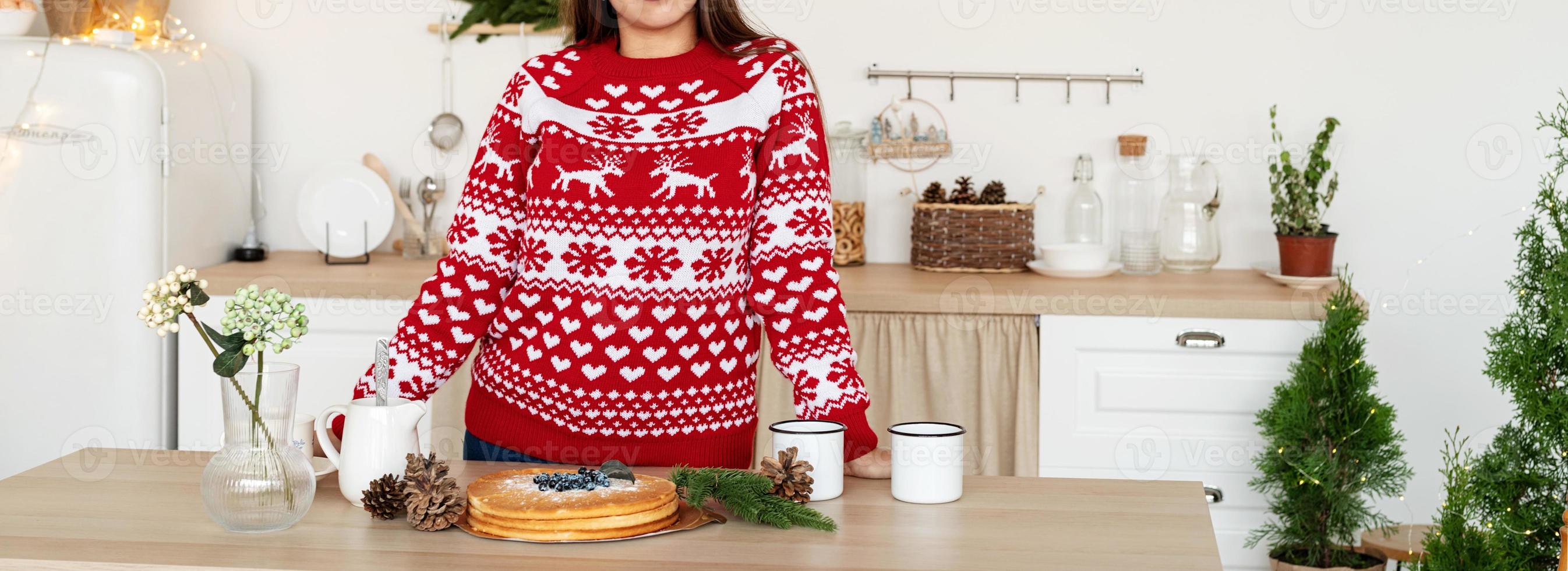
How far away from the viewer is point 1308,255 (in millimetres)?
2467

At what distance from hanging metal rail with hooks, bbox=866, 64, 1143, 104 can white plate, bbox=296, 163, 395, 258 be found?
1148mm

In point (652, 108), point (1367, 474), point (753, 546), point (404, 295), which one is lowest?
point (1367, 474)

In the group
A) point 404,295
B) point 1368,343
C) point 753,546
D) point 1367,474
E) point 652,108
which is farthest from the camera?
point 1368,343

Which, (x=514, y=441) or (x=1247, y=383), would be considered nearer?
(x=514, y=441)

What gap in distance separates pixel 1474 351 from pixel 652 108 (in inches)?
85.1

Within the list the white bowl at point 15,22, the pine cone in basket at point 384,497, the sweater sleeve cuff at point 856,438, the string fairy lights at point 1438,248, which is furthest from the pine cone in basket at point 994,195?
the white bowl at point 15,22

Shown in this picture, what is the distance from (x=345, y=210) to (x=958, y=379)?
1.43m

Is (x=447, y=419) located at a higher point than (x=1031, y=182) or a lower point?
lower

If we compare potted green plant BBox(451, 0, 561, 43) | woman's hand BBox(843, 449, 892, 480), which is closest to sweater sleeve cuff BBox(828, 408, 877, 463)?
woman's hand BBox(843, 449, 892, 480)

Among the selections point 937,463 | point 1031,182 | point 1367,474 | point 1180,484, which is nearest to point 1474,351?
point 1367,474

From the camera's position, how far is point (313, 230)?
276 cm

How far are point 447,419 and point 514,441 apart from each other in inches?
45.1

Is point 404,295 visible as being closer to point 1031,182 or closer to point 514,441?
point 514,441

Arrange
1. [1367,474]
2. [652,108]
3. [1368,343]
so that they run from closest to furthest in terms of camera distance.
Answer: [652,108] → [1367,474] → [1368,343]
